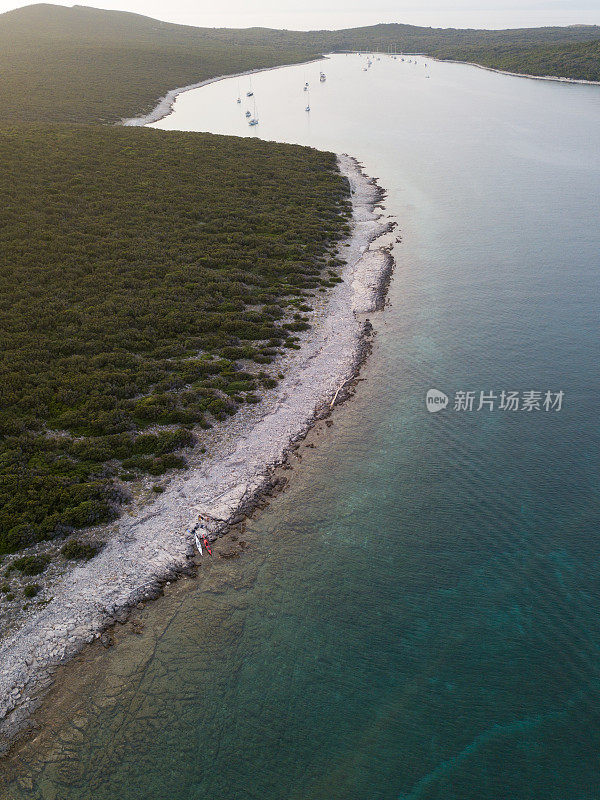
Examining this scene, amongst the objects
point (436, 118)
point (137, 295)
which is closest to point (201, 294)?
point (137, 295)

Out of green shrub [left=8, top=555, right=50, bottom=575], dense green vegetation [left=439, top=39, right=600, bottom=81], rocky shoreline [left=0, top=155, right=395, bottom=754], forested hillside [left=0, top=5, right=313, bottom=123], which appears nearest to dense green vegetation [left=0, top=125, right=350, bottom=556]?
green shrub [left=8, top=555, right=50, bottom=575]

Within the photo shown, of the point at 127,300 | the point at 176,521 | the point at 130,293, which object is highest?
the point at 130,293

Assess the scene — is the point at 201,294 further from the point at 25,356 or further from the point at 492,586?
the point at 492,586

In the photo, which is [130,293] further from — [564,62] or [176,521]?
[564,62]

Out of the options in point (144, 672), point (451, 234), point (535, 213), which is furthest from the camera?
point (535, 213)

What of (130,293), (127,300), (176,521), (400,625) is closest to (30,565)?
(176,521)

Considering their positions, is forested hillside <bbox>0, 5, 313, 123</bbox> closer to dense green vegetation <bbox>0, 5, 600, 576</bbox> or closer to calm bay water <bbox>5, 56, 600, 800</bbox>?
dense green vegetation <bbox>0, 5, 600, 576</bbox>

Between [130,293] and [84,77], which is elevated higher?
[84,77]
